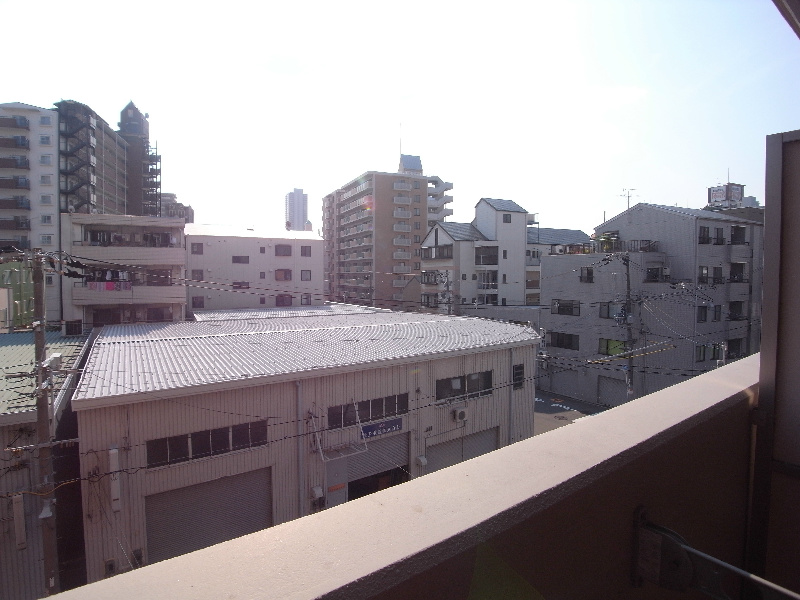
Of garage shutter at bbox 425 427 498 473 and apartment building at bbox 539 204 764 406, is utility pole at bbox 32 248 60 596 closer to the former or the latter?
garage shutter at bbox 425 427 498 473

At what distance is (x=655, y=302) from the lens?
1549 centimetres

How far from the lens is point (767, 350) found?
1584 mm

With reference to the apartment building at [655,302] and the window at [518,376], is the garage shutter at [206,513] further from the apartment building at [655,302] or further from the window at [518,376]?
the apartment building at [655,302]

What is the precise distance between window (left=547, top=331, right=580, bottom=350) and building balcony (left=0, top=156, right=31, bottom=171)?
28827mm

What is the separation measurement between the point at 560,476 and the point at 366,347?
870 cm

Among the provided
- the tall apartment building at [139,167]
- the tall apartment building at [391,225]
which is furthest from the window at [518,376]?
the tall apartment building at [139,167]

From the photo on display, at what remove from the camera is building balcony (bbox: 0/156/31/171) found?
25078 millimetres

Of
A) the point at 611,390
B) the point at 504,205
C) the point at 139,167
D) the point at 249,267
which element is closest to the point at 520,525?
the point at 611,390

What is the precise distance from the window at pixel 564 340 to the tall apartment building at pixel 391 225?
14.4 metres

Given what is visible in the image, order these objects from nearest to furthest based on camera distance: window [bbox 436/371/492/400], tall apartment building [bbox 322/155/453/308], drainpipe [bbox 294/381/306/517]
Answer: drainpipe [bbox 294/381/306/517] < window [bbox 436/371/492/400] < tall apartment building [bbox 322/155/453/308]

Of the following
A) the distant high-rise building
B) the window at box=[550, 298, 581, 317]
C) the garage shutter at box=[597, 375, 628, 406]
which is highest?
the distant high-rise building

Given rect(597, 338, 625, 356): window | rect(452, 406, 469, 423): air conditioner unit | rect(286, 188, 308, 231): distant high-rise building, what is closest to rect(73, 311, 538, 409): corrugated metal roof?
rect(452, 406, 469, 423): air conditioner unit

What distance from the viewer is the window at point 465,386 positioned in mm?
9672

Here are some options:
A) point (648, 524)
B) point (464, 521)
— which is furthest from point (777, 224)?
point (464, 521)
